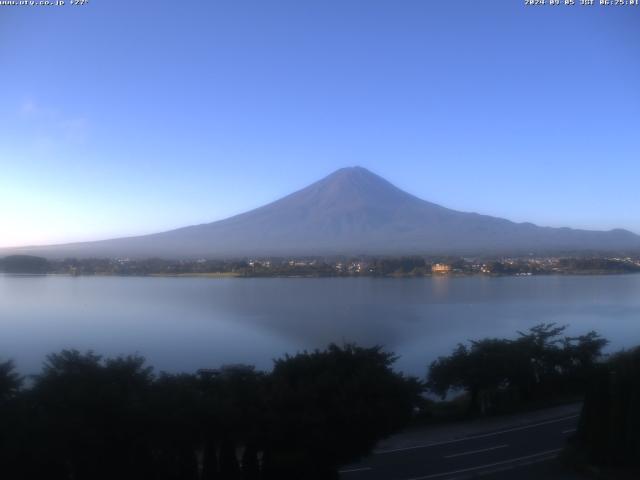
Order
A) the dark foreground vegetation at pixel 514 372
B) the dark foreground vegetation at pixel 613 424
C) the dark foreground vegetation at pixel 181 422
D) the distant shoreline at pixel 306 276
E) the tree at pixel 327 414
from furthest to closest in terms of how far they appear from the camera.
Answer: the distant shoreline at pixel 306 276 < the dark foreground vegetation at pixel 514 372 < the dark foreground vegetation at pixel 613 424 < the tree at pixel 327 414 < the dark foreground vegetation at pixel 181 422

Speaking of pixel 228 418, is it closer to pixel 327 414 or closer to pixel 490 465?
pixel 327 414

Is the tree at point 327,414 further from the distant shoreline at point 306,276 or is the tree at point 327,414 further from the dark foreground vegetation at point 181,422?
the distant shoreline at point 306,276

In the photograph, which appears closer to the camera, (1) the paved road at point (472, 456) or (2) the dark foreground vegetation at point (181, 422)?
(2) the dark foreground vegetation at point (181, 422)

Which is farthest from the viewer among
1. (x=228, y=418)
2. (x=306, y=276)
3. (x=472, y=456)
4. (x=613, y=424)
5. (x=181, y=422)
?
(x=306, y=276)

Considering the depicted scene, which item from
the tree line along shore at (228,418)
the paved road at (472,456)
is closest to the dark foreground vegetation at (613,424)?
the tree line along shore at (228,418)

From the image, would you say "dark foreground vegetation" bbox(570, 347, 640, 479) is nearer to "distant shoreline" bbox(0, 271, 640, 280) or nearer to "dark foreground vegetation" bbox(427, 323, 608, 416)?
"dark foreground vegetation" bbox(427, 323, 608, 416)

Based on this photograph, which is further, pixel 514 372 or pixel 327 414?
pixel 514 372

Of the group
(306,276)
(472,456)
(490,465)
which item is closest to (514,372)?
(472,456)
